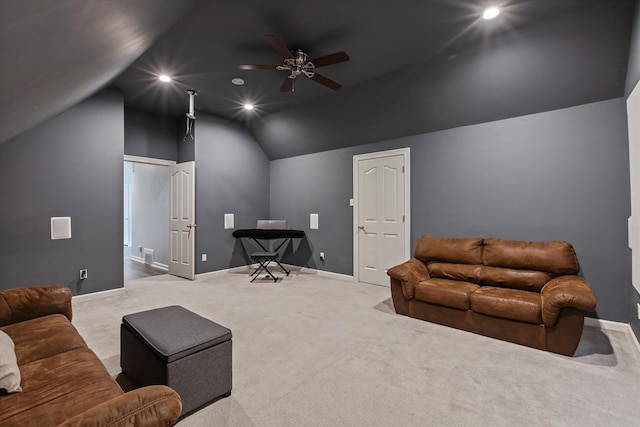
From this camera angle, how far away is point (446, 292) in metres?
3.14

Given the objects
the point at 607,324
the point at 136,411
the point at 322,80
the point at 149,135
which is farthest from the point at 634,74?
the point at 149,135

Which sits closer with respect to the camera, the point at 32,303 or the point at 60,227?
the point at 32,303

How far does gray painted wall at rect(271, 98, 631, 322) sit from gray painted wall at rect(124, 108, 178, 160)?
3.57m

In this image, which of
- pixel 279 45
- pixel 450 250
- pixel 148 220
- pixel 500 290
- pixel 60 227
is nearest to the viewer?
pixel 279 45

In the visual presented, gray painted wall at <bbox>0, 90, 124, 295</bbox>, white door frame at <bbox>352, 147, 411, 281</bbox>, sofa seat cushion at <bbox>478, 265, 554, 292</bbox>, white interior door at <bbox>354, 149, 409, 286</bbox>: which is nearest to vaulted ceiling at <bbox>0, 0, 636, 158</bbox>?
white door frame at <bbox>352, 147, 411, 281</bbox>

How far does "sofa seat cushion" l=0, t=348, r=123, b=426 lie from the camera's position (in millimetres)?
1111

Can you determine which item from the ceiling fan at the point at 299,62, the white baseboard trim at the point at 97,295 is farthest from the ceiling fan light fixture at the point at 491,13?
the white baseboard trim at the point at 97,295

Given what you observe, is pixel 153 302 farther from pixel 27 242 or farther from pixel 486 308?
pixel 486 308

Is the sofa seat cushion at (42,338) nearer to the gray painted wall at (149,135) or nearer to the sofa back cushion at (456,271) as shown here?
the sofa back cushion at (456,271)

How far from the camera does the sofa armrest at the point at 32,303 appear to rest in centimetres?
209

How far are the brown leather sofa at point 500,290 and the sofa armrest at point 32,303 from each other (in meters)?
3.11

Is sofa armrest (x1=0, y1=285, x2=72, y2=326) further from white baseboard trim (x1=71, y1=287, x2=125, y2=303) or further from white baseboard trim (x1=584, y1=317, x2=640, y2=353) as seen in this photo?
white baseboard trim (x1=584, y1=317, x2=640, y2=353)

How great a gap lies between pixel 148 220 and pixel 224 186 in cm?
250

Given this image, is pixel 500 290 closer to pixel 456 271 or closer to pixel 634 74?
pixel 456 271
